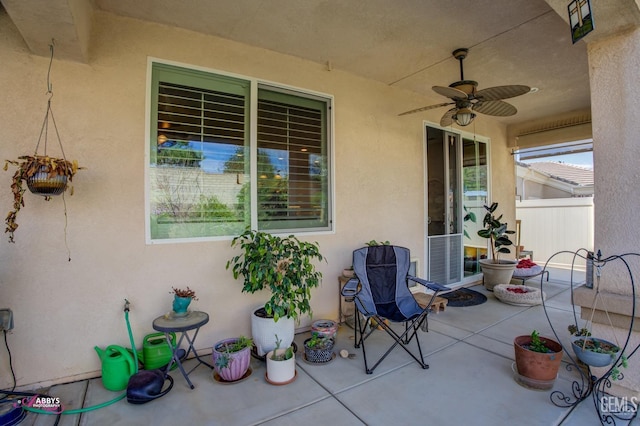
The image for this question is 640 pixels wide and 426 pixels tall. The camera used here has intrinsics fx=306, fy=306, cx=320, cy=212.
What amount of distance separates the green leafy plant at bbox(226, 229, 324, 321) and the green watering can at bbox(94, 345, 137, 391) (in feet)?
3.13

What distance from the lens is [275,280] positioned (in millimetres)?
2533

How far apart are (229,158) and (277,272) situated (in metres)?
1.21

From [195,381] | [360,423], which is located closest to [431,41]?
[360,423]

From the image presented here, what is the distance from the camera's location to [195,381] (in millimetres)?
2340

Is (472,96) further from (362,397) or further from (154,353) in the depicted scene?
(154,353)

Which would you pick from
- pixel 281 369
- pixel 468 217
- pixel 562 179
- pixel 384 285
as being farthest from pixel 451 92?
pixel 562 179

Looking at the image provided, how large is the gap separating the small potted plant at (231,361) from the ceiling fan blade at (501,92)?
9.93 ft

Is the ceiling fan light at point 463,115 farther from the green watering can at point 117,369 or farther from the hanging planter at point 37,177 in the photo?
the green watering can at point 117,369

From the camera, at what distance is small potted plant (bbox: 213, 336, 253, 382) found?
7.52 ft

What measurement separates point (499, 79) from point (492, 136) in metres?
1.92

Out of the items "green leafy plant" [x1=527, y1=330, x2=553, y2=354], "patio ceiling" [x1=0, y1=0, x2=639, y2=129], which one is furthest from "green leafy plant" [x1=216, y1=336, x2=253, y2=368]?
"patio ceiling" [x1=0, y1=0, x2=639, y2=129]

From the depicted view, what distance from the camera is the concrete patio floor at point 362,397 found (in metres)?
1.90

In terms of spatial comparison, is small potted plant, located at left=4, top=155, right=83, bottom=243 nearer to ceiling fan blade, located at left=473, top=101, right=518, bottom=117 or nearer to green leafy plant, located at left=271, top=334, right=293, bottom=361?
green leafy plant, located at left=271, top=334, right=293, bottom=361

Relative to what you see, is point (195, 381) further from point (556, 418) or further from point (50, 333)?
Answer: point (556, 418)
